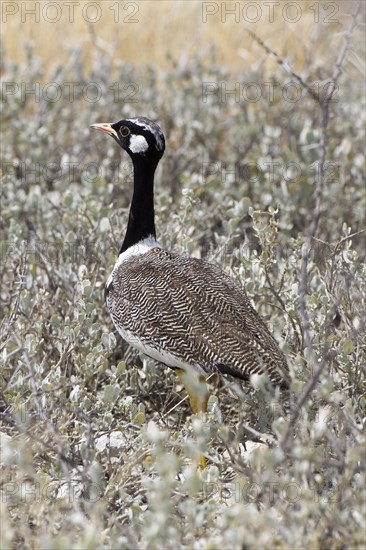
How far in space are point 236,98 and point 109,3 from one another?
2.48 metres

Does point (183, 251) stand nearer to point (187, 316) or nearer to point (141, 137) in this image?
point (141, 137)

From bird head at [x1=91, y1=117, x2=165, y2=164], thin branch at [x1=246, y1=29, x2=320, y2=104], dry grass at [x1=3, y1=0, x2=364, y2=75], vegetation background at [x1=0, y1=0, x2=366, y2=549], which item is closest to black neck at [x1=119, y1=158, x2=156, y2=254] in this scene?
bird head at [x1=91, y1=117, x2=165, y2=164]

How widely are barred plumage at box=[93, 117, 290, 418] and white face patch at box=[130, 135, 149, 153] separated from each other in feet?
0.10

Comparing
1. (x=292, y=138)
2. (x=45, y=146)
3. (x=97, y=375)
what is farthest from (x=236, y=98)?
(x=97, y=375)

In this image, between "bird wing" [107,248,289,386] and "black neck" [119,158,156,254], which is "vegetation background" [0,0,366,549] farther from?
"black neck" [119,158,156,254]

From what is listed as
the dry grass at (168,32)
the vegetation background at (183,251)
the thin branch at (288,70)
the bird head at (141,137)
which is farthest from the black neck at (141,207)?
the dry grass at (168,32)

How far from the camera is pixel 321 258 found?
5.00 meters

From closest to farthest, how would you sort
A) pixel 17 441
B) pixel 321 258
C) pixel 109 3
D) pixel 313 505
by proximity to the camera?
pixel 313 505 → pixel 17 441 → pixel 321 258 → pixel 109 3

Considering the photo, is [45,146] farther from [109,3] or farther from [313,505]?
[313,505]

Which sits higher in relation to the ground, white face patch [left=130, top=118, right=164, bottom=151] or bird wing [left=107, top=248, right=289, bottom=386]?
white face patch [left=130, top=118, right=164, bottom=151]

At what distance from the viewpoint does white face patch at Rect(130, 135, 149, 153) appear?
4305 millimetres

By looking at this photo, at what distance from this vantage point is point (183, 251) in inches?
181

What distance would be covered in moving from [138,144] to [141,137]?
0.13ft

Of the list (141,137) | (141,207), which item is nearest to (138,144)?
(141,137)
